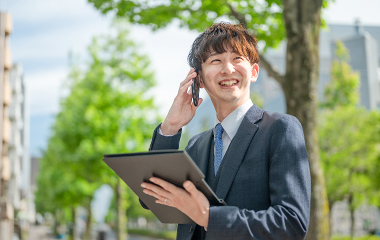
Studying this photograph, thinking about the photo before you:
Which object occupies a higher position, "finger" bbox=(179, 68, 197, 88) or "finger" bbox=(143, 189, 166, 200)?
"finger" bbox=(179, 68, 197, 88)

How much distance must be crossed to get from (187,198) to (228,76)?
0.53 m

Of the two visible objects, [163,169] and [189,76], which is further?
[189,76]

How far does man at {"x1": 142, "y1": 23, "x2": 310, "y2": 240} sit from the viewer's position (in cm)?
158

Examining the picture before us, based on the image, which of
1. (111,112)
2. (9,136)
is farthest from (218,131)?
(9,136)

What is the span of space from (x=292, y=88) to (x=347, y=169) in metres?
18.9

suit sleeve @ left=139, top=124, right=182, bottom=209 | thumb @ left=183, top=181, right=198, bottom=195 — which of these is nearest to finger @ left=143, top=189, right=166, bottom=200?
thumb @ left=183, top=181, right=198, bottom=195

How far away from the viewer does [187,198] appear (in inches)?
62.4

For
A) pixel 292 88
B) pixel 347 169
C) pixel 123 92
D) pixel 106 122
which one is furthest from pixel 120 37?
pixel 292 88

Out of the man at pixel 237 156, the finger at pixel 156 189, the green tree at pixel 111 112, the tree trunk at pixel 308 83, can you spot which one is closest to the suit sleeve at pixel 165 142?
the man at pixel 237 156

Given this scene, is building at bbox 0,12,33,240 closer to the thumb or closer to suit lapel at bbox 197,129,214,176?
suit lapel at bbox 197,129,214,176

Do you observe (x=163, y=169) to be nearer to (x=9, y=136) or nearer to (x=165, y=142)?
(x=165, y=142)

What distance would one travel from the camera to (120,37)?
65.0 ft

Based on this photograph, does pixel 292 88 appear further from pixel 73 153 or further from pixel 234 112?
pixel 73 153

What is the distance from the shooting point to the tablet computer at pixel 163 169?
1.49m
